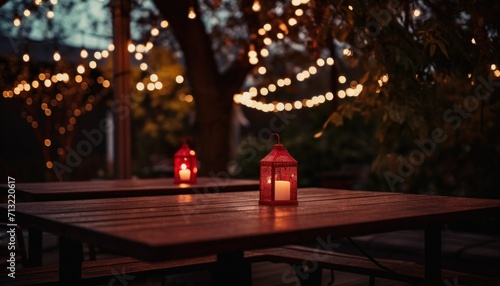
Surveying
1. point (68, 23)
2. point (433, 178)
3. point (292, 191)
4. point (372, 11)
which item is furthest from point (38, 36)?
point (292, 191)

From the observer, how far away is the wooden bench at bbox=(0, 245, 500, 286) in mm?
3014

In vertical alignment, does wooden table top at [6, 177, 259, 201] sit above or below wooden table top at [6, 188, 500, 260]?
below

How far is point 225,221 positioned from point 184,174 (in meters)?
2.30

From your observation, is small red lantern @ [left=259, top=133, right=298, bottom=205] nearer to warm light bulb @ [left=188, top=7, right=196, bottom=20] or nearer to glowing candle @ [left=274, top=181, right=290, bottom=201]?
glowing candle @ [left=274, top=181, right=290, bottom=201]

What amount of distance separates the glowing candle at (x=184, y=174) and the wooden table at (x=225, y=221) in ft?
3.73

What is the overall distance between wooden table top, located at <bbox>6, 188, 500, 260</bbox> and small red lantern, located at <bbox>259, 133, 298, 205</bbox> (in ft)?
0.23

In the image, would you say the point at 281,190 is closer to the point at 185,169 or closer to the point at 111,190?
the point at 111,190

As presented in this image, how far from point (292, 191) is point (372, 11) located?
52.3 inches

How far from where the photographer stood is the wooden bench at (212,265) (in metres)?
3.01

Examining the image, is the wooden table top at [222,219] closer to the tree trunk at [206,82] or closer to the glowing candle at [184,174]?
the glowing candle at [184,174]

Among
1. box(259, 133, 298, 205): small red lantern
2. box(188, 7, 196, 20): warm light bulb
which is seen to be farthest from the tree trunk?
box(259, 133, 298, 205): small red lantern

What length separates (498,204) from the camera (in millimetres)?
3000

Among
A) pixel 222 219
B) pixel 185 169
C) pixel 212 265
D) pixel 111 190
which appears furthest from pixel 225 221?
pixel 185 169

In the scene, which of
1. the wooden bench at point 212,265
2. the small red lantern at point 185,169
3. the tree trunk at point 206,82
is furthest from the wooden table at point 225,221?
the tree trunk at point 206,82
